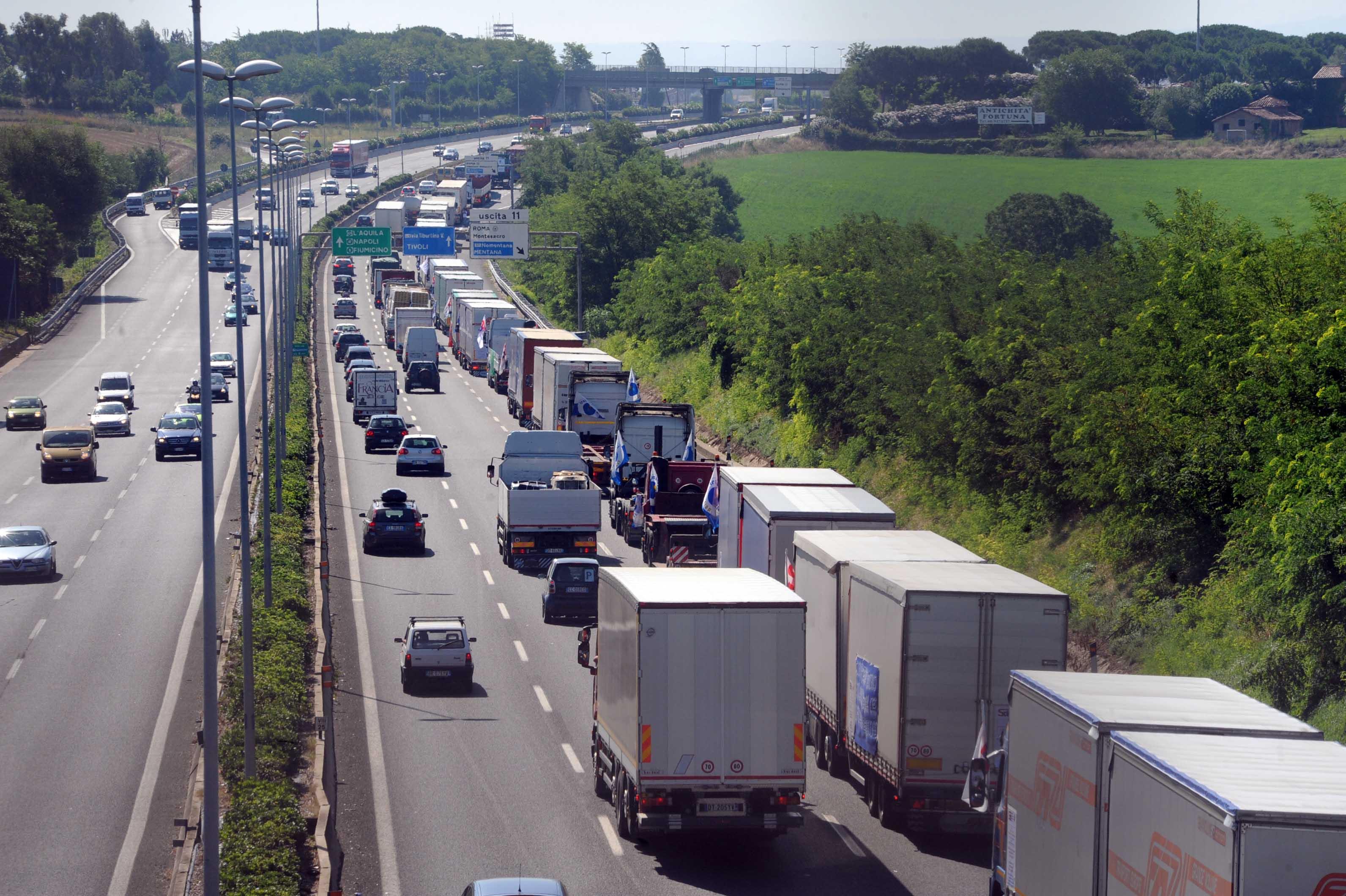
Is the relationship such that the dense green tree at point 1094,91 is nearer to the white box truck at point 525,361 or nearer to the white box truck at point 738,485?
the white box truck at point 525,361

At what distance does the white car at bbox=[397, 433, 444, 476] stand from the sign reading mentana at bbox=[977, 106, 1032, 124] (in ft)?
332

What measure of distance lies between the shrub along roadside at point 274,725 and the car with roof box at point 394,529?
199cm

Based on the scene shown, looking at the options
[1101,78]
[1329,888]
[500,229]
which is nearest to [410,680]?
[1329,888]

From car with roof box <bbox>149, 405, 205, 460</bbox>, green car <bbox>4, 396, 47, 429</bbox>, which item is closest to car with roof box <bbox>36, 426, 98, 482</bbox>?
car with roof box <bbox>149, 405, 205, 460</bbox>

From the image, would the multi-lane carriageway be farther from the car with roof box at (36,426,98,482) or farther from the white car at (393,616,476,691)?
the car with roof box at (36,426,98,482)

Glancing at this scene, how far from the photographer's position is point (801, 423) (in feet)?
166

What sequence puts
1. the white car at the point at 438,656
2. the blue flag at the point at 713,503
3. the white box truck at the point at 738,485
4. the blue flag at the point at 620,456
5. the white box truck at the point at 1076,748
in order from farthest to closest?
1. the blue flag at the point at 620,456
2. the blue flag at the point at 713,503
3. the white box truck at the point at 738,485
4. the white car at the point at 438,656
5. the white box truck at the point at 1076,748

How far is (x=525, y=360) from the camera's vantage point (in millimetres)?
61062

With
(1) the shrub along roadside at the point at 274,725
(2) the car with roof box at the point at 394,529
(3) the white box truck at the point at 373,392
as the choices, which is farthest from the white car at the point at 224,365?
(2) the car with roof box at the point at 394,529

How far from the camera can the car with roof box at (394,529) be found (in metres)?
39.2

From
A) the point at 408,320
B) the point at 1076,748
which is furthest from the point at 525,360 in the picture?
the point at 1076,748

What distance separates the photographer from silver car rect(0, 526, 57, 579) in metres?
35.3

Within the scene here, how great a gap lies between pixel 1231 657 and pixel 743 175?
430 ft

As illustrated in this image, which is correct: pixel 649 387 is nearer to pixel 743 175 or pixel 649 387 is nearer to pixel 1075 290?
pixel 1075 290
